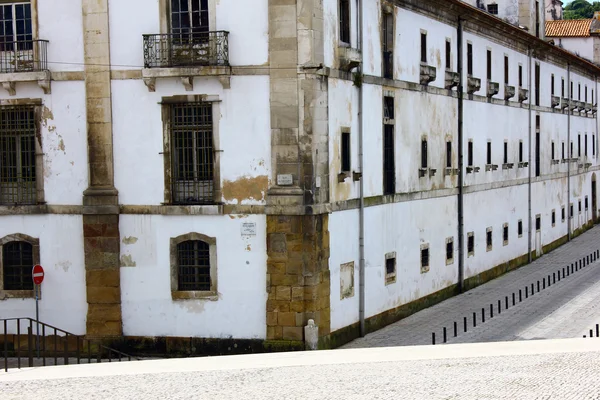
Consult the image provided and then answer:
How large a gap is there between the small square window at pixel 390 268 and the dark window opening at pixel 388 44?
541 centimetres

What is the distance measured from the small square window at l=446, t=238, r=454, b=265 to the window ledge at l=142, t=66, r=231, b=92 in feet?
48.6

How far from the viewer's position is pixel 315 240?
27.1 meters

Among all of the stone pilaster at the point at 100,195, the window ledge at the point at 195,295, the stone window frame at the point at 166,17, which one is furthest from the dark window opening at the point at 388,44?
the window ledge at the point at 195,295

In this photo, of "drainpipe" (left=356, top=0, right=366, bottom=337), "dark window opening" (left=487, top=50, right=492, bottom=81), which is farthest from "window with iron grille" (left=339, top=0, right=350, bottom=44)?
"dark window opening" (left=487, top=50, right=492, bottom=81)

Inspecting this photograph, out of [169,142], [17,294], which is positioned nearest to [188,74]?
[169,142]

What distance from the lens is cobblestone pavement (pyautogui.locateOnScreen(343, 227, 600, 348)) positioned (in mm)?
31188

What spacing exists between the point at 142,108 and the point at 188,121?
122 centimetres

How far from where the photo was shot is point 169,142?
27812 mm

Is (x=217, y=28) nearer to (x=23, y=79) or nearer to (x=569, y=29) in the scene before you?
(x=23, y=79)

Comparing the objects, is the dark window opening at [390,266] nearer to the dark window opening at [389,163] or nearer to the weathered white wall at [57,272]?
the dark window opening at [389,163]

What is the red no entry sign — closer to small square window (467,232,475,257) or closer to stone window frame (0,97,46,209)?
stone window frame (0,97,46,209)

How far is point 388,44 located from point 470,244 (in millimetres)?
11814

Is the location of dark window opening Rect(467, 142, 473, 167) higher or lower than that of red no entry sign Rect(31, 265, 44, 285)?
higher

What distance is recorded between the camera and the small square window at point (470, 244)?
4225cm
